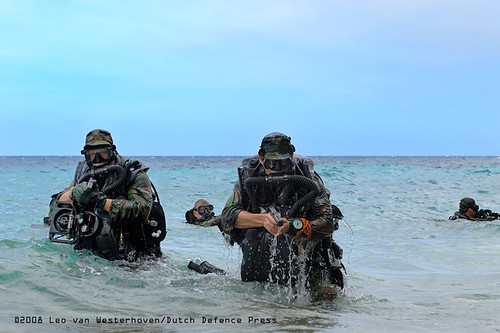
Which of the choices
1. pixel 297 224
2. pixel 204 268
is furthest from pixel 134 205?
pixel 297 224

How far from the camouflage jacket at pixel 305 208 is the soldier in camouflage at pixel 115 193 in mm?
1266

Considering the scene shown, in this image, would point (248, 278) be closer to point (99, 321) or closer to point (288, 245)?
point (288, 245)

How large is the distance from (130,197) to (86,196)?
21.4 inches

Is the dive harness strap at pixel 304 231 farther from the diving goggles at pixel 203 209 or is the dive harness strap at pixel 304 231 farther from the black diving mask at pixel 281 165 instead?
the diving goggles at pixel 203 209

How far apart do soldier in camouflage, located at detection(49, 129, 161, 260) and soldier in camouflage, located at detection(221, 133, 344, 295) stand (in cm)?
127

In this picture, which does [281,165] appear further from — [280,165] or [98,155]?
[98,155]

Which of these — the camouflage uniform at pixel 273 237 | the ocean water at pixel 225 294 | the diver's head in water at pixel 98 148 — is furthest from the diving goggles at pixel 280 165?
the diver's head in water at pixel 98 148

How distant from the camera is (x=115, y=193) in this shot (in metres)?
7.16

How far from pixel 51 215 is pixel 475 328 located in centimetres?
451

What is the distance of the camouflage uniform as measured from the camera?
605cm

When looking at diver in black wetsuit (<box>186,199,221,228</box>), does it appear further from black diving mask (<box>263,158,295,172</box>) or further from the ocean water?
black diving mask (<box>263,158,295,172</box>)

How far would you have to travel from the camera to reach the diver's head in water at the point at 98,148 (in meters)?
7.05

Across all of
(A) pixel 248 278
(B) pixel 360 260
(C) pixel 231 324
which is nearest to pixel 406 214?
(B) pixel 360 260

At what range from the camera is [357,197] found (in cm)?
2492
